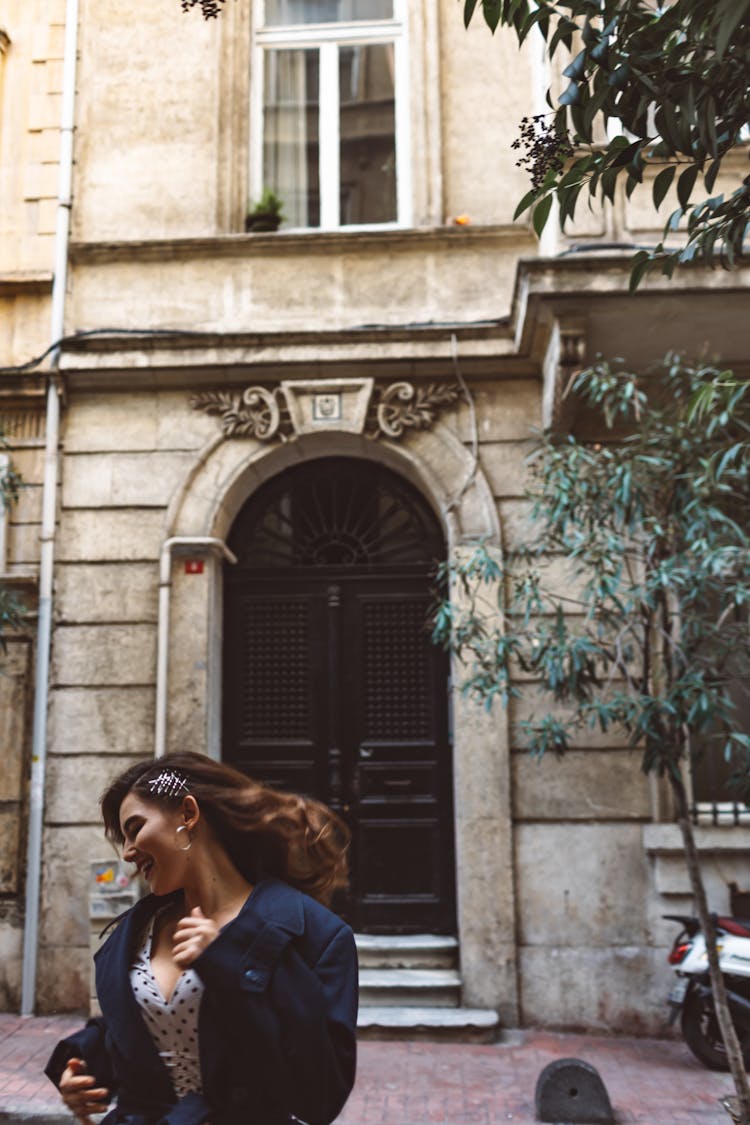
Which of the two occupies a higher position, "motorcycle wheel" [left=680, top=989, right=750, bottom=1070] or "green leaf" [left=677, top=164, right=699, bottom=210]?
"green leaf" [left=677, top=164, right=699, bottom=210]

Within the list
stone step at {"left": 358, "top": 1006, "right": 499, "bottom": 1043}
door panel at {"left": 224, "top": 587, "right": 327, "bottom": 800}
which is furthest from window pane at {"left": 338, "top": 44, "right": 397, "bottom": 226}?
stone step at {"left": 358, "top": 1006, "right": 499, "bottom": 1043}

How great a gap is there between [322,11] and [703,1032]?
865 centimetres

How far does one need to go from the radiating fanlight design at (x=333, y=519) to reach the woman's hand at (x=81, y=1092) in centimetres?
612

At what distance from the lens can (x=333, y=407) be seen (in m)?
7.88

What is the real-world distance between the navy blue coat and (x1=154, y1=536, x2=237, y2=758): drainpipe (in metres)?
5.34

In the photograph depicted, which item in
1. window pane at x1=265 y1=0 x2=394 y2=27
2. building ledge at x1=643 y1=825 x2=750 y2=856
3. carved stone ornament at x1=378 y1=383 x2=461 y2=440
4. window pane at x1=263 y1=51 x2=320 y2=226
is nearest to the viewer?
building ledge at x1=643 y1=825 x2=750 y2=856

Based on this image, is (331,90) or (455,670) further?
(331,90)

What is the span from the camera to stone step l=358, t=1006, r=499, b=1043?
6.68m

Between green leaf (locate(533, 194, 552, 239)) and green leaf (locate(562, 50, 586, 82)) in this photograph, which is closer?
green leaf (locate(562, 50, 586, 82))

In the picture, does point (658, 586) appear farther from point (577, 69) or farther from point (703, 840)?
point (577, 69)

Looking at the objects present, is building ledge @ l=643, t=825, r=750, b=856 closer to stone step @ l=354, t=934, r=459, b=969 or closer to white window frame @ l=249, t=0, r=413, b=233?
stone step @ l=354, t=934, r=459, b=969

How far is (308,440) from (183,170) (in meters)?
2.52

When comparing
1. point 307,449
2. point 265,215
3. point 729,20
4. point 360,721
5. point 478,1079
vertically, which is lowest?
point 478,1079

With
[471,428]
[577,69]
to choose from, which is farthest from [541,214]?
[471,428]
